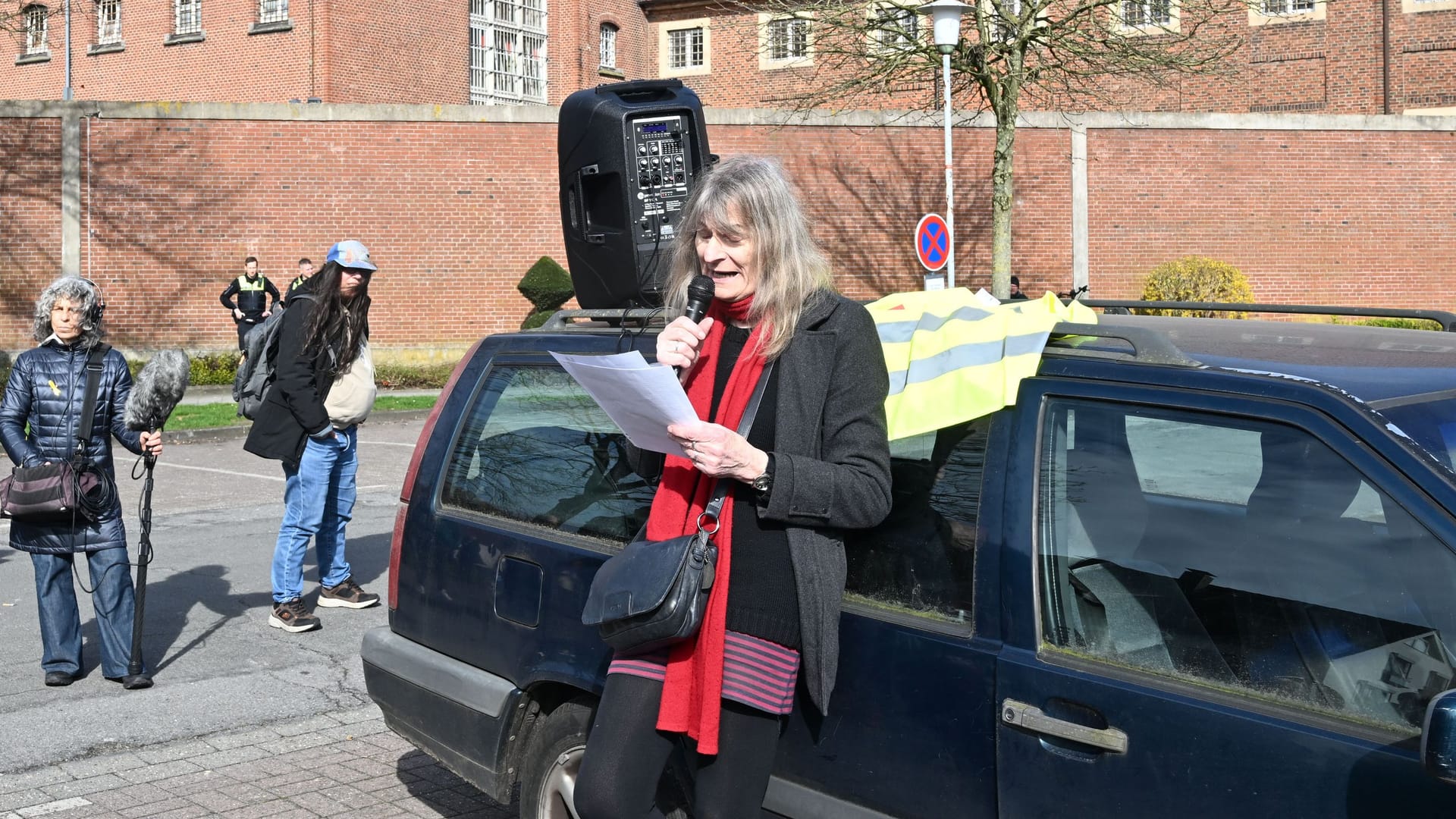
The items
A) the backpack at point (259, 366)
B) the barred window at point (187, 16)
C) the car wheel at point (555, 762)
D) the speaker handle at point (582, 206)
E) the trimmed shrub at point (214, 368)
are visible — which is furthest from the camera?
the barred window at point (187, 16)

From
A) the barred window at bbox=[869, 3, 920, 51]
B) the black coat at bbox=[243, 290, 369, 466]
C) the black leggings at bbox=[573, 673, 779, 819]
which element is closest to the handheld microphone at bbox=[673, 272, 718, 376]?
the black leggings at bbox=[573, 673, 779, 819]

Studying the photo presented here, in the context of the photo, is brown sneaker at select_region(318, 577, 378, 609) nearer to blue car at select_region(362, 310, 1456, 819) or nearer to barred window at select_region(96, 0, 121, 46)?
blue car at select_region(362, 310, 1456, 819)

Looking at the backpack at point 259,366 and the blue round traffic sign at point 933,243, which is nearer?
the backpack at point 259,366

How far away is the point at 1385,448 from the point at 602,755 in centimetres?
156

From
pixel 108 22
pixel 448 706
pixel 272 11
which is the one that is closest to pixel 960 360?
pixel 448 706

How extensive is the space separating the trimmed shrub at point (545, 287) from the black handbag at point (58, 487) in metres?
17.0

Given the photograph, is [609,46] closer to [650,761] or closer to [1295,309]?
[1295,309]

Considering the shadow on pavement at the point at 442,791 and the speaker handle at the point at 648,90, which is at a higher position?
the speaker handle at the point at 648,90

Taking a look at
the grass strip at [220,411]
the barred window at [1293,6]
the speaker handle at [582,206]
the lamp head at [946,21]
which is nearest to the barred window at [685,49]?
the barred window at [1293,6]

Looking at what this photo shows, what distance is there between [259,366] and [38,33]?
122 ft

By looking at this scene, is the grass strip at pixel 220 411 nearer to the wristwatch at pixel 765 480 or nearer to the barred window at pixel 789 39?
the barred window at pixel 789 39

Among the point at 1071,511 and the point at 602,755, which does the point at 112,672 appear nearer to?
the point at 602,755

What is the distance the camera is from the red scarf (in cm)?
265

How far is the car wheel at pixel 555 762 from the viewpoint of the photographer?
351cm
